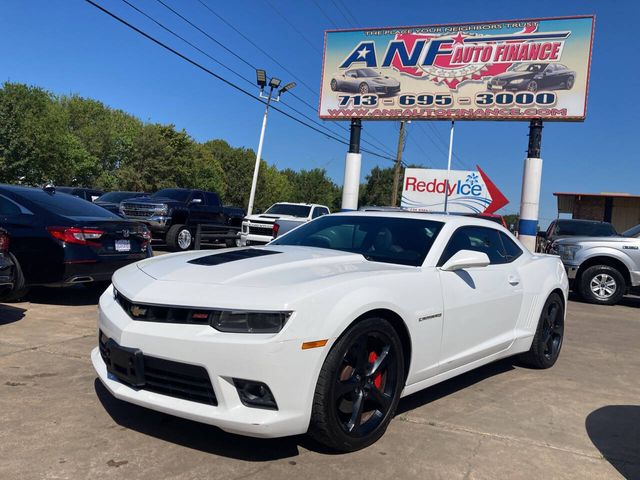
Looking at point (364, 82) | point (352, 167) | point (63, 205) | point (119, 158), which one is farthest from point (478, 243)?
point (119, 158)

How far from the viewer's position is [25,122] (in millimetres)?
36219

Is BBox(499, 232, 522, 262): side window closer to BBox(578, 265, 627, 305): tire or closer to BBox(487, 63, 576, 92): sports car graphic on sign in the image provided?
BBox(578, 265, 627, 305): tire

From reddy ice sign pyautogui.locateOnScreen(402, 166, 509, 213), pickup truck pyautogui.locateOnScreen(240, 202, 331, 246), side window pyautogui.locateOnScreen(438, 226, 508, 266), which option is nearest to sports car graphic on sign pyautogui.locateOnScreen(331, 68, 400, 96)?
reddy ice sign pyautogui.locateOnScreen(402, 166, 509, 213)

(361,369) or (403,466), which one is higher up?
(361,369)

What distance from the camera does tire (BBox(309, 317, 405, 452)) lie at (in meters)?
2.92

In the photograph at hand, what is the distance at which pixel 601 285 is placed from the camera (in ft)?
35.3

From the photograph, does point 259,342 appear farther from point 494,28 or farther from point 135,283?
point 494,28

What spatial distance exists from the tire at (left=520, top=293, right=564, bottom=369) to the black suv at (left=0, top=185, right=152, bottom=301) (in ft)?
17.0

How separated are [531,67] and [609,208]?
54.2ft

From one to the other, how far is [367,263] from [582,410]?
7.06ft

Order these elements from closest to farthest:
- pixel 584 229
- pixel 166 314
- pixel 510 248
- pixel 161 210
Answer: pixel 166 314 → pixel 510 248 → pixel 584 229 → pixel 161 210

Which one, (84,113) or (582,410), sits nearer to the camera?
(582,410)

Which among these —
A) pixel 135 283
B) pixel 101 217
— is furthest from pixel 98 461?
pixel 101 217

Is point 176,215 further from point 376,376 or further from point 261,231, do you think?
point 376,376
